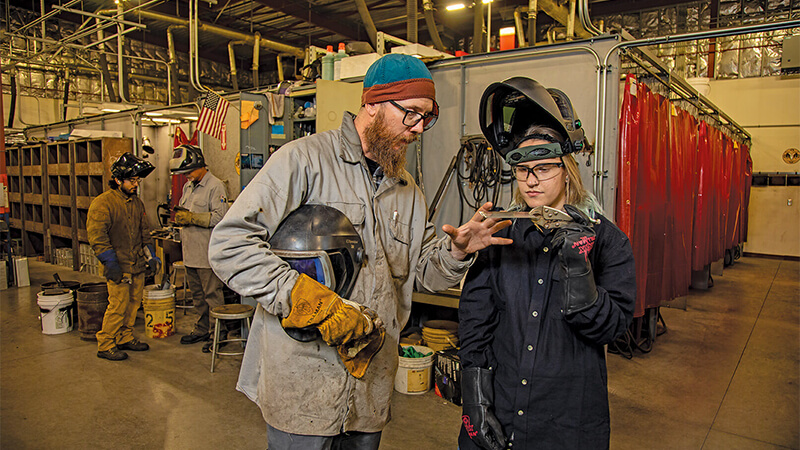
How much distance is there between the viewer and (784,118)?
1068cm

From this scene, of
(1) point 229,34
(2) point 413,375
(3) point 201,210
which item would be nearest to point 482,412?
(2) point 413,375

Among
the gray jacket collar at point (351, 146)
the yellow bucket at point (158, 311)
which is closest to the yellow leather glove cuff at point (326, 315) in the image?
the gray jacket collar at point (351, 146)

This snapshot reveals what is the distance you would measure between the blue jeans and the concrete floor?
1.58 meters

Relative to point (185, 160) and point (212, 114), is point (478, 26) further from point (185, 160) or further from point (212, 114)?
point (185, 160)

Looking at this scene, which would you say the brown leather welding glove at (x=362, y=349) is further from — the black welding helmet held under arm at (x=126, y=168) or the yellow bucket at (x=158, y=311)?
the yellow bucket at (x=158, y=311)

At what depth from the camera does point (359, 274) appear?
5.28 feet

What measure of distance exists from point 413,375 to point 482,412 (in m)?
2.61

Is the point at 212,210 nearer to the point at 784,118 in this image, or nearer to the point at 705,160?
the point at 705,160

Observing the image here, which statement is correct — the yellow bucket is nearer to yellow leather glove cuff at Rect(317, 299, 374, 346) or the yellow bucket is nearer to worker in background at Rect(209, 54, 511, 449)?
worker in background at Rect(209, 54, 511, 449)

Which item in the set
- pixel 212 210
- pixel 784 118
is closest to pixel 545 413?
pixel 212 210

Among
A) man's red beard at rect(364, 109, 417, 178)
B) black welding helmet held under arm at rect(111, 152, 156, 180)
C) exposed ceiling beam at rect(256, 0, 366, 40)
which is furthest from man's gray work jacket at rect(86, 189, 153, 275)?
exposed ceiling beam at rect(256, 0, 366, 40)

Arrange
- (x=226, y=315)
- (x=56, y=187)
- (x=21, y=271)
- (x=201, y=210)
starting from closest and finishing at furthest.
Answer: (x=226, y=315) → (x=201, y=210) → (x=21, y=271) → (x=56, y=187)

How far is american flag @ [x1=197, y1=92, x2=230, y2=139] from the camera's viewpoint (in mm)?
5965

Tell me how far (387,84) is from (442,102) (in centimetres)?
341
